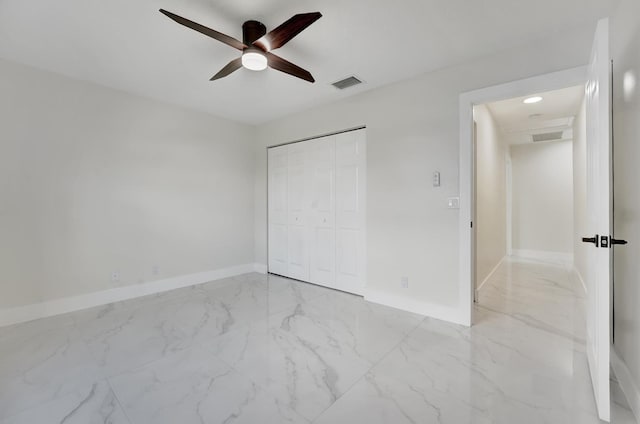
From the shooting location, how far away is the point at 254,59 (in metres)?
2.20

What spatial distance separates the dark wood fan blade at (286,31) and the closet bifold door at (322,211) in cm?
181

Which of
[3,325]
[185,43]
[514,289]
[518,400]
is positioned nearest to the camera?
[518,400]

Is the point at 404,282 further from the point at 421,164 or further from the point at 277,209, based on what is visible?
the point at 277,209

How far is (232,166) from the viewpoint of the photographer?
4574 mm

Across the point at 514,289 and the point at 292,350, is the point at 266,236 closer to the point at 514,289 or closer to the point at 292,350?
the point at 292,350

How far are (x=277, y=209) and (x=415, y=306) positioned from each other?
2577 mm

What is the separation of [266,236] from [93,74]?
2986mm

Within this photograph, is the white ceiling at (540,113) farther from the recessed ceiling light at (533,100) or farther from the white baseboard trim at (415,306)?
the white baseboard trim at (415,306)

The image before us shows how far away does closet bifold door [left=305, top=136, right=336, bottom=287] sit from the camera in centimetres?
384

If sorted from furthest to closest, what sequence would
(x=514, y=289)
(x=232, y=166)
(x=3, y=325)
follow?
(x=232, y=166), (x=514, y=289), (x=3, y=325)

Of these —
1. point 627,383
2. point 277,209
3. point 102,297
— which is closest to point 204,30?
point 277,209

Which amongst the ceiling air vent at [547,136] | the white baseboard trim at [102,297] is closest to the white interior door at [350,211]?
the white baseboard trim at [102,297]

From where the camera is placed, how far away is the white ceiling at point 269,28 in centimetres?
196

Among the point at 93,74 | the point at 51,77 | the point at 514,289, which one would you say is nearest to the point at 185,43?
the point at 93,74
